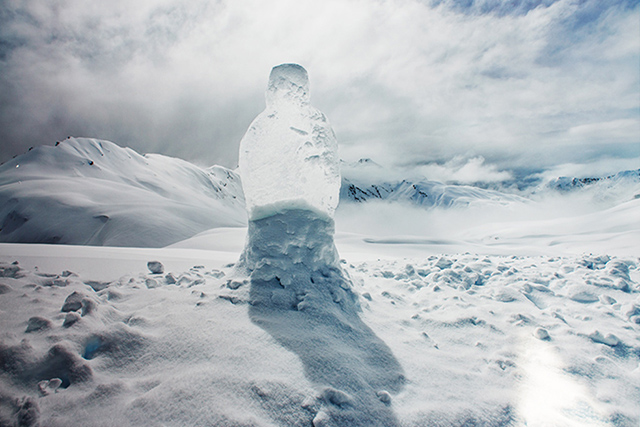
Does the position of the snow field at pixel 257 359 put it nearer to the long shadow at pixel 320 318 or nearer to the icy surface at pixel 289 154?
the long shadow at pixel 320 318

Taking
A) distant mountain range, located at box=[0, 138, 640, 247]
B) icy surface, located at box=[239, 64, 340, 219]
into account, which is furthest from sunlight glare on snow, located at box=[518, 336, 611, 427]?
distant mountain range, located at box=[0, 138, 640, 247]

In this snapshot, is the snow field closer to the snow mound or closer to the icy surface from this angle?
the icy surface

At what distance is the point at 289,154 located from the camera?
398cm

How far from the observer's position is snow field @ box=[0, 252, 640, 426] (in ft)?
5.66

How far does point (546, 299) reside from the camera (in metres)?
4.36

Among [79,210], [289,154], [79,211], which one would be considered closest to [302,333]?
[289,154]

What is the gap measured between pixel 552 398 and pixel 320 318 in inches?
77.1

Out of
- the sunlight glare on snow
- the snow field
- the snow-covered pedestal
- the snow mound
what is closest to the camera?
the snow field

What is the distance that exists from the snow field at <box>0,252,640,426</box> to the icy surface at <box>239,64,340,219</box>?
1316mm

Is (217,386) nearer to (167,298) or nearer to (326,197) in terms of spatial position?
(167,298)

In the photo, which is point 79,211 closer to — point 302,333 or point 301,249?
point 301,249

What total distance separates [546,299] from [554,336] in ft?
4.35

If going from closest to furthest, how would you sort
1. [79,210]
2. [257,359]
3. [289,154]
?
[257,359] → [289,154] → [79,210]

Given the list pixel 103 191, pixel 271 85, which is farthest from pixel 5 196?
pixel 271 85
